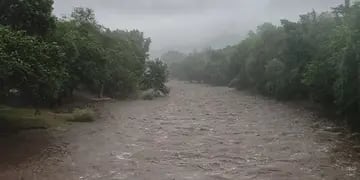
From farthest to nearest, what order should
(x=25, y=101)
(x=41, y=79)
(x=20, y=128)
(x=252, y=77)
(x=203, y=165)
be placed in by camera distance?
1. (x=252, y=77)
2. (x=25, y=101)
3. (x=20, y=128)
4. (x=41, y=79)
5. (x=203, y=165)

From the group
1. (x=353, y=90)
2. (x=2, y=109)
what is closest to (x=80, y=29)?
(x=2, y=109)

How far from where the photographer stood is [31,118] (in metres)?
34.9

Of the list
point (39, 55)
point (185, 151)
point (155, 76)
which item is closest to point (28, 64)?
point (39, 55)

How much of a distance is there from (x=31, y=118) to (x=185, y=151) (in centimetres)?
1461

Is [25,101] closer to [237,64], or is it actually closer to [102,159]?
[102,159]

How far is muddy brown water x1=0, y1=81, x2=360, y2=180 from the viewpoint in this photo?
20.2 metres

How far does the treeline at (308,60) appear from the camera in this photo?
3158cm

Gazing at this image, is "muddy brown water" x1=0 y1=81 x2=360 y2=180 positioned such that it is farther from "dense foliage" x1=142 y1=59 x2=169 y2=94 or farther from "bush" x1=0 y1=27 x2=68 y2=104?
"dense foliage" x1=142 y1=59 x2=169 y2=94

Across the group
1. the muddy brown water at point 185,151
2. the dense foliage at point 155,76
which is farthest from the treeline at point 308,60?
the dense foliage at point 155,76

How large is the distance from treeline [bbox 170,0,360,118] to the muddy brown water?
374 cm

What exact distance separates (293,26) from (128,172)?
43.4 metres

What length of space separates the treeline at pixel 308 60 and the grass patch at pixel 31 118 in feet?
→ 63.5

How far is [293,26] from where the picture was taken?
59.1 m

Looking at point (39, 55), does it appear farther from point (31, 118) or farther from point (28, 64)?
point (31, 118)
